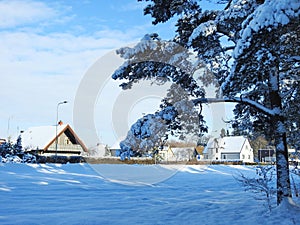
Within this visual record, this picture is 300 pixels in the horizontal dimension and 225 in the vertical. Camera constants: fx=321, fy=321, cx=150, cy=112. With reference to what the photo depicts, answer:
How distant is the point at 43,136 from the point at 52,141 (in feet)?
7.54

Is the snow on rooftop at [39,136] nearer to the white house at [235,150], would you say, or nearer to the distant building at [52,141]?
the distant building at [52,141]

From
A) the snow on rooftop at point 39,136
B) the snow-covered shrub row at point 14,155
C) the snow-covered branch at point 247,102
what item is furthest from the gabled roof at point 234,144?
the snow-covered branch at point 247,102

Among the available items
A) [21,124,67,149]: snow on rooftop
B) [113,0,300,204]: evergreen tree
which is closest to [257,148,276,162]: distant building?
[113,0,300,204]: evergreen tree

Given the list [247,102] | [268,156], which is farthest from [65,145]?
[247,102]

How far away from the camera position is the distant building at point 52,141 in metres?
42.3

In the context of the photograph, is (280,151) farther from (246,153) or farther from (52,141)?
(246,153)

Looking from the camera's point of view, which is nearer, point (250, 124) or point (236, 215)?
point (236, 215)

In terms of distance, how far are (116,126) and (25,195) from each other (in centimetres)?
393

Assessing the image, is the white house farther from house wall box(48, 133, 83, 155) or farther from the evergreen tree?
the evergreen tree

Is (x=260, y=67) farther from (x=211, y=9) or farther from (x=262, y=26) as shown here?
(x=211, y=9)

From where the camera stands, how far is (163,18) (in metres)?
9.05

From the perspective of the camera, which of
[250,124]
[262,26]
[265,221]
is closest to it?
[262,26]

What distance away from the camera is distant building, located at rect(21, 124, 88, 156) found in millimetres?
42344

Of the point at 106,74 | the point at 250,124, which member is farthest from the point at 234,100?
the point at 106,74
